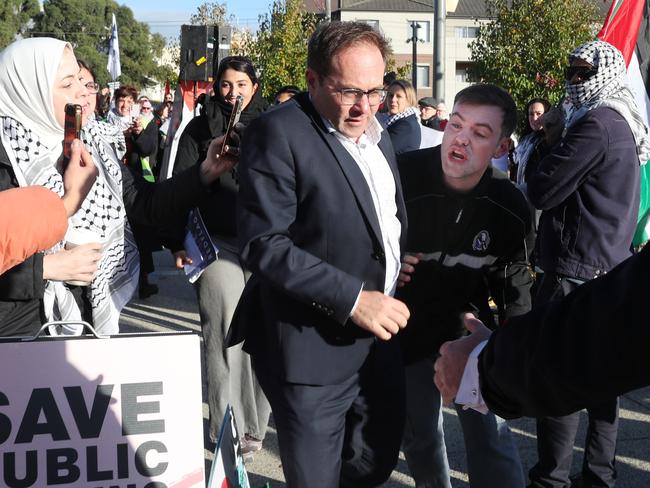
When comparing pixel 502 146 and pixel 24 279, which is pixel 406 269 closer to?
pixel 502 146

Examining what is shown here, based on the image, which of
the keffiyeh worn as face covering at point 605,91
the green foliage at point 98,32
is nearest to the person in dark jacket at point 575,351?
the keffiyeh worn as face covering at point 605,91

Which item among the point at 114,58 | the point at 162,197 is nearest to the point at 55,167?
the point at 162,197

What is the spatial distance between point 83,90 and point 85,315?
3.18 ft

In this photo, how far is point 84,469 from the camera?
2.38 metres

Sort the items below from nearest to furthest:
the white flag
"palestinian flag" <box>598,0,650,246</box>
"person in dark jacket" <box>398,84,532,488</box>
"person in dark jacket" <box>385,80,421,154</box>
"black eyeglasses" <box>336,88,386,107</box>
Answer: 1. "black eyeglasses" <box>336,88,386,107</box>
2. "person in dark jacket" <box>398,84,532,488</box>
3. "palestinian flag" <box>598,0,650,246</box>
4. "person in dark jacket" <box>385,80,421,154</box>
5. the white flag

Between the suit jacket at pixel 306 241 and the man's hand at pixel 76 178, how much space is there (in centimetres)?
47

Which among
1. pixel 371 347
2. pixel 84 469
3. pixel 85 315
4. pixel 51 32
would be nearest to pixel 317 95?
pixel 371 347

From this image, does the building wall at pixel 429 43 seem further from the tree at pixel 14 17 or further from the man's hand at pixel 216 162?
the man's hand at pixel 216 162

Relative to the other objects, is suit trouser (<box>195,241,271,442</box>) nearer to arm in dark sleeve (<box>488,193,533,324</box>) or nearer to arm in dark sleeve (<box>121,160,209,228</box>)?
arm in dark sleeve (<box>121,160,209,228</box>)

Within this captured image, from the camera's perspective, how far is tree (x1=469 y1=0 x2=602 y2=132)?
2131cm

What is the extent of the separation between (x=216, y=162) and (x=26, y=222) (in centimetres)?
136

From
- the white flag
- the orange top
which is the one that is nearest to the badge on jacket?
the orange top

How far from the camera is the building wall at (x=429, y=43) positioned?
64.2 m

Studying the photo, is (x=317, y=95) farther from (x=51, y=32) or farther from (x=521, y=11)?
(x=51, y=32)
